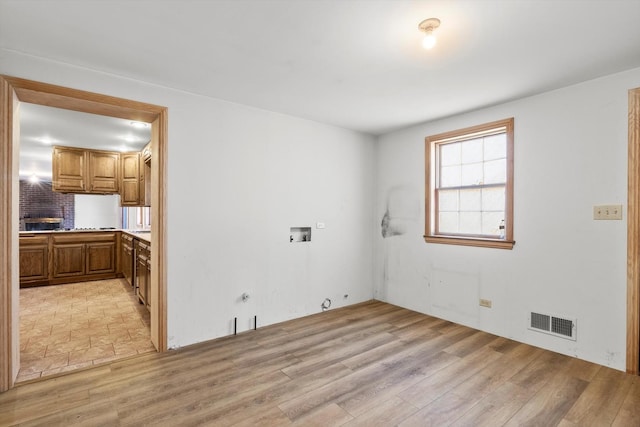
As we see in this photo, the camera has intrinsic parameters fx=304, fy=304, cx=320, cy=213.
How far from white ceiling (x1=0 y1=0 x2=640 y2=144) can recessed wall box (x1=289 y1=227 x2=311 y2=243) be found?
5.37ft

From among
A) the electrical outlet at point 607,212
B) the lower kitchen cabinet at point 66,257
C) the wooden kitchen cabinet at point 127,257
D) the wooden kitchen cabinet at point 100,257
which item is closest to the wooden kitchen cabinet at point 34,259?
the lower kitchen cabinet at point 66,257

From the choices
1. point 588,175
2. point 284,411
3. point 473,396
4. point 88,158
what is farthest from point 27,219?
point 588,175

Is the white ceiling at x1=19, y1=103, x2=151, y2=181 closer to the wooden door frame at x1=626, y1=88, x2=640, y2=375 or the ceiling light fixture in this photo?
the ceiling light fixture

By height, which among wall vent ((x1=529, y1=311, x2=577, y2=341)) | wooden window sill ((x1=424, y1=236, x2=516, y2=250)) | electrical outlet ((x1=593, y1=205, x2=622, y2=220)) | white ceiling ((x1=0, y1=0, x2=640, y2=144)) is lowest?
wall vent ((x1=529, y1=311, x2=577, y2=341))

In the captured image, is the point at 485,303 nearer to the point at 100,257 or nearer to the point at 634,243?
the point at 634,243

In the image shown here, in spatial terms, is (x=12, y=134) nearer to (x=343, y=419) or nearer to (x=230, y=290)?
(x=230, y=290)

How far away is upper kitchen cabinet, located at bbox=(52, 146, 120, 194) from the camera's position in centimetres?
543

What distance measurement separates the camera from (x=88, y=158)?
5.66 m

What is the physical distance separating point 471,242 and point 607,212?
4.01 feet

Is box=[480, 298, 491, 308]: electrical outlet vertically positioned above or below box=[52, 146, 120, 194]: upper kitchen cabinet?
below

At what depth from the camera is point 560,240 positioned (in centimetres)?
294

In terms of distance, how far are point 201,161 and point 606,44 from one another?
3.48 metres

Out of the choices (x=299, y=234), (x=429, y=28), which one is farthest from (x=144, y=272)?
(x=429, y=28)

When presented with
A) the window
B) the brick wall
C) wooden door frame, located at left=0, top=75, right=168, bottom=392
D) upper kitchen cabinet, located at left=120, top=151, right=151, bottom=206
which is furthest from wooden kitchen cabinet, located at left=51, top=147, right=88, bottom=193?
the window
